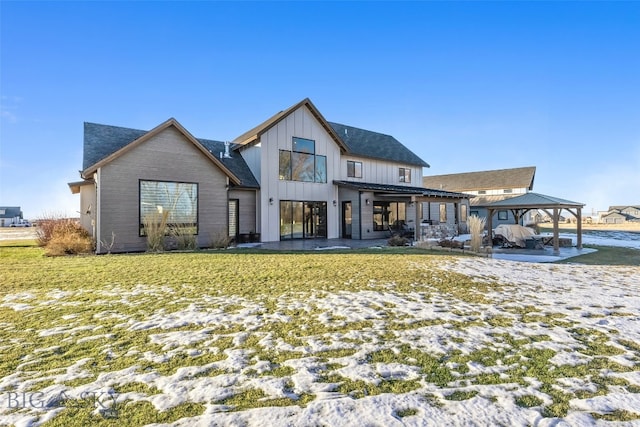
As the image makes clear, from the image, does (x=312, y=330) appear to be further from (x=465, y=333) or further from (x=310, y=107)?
(x=310, y=107)

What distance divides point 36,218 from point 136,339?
16.8 m

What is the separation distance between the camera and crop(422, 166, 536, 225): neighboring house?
36169mm

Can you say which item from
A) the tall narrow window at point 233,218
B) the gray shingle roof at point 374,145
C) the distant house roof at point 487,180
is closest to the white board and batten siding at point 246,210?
the tall narrow window at point 233,218

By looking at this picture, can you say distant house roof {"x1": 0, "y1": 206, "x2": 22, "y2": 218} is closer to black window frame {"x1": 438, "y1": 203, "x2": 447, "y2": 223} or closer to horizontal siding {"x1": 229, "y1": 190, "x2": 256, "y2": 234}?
horizontal siding {"x1": 229, "y1": 190, "x2": 256, "y2": 234}

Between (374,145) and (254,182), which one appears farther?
(374,145)

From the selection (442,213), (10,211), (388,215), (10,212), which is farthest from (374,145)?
(10,211)

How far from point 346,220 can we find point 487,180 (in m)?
27.0

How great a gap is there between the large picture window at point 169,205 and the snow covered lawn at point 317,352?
6.35m

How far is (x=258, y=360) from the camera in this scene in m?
3.35

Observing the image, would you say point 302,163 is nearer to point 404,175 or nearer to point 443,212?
point 404,175

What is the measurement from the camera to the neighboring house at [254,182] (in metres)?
13.0

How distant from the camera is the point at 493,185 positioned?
38656 mm

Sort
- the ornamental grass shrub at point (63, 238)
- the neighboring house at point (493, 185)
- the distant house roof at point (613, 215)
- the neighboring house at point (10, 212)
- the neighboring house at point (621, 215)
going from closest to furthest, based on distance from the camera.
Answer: the ornamental grass shrub at point (63, 238)
the neighboring house at point (493, 185)
the neighboring house at point (621, 215)
the distant house roof at point (613, 215)
the neighboring house at point (10, 212)

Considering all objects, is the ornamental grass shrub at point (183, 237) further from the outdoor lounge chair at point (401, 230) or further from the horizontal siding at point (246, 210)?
the outdoor lounge chair at point (401, 230)
